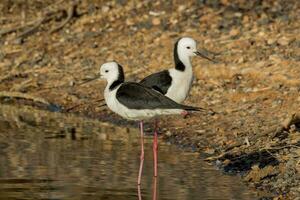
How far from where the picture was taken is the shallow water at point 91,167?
8727 mm

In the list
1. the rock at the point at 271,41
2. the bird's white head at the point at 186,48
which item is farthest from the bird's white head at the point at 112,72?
the rock at the point at 271,41

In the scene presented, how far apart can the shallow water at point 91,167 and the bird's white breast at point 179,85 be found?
2.17 feet

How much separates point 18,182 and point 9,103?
5258 mm

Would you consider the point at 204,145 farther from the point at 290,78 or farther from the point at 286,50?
the point at 286,50

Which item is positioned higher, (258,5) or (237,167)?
(258,5)

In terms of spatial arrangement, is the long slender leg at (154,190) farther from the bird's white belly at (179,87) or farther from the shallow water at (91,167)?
the bird's white belly at (179,87)

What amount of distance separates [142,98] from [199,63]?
4.97 metres

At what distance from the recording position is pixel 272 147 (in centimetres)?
1006

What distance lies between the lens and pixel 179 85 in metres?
10.5

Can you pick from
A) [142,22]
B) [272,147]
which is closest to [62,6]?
[142,22]

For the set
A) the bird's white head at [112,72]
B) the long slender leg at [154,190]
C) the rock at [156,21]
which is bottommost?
the long slender leg at [154,190]

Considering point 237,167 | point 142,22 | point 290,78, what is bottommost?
point 237,167

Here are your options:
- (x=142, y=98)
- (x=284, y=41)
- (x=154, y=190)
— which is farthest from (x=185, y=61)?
(x=284, y=41)

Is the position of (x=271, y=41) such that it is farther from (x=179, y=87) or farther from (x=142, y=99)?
(x=142, y=99)
